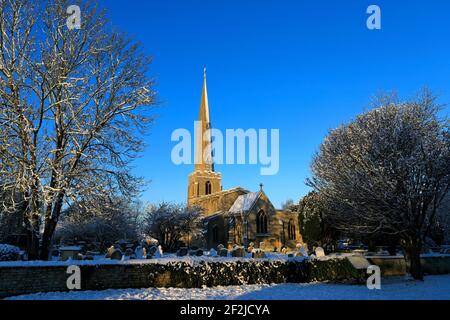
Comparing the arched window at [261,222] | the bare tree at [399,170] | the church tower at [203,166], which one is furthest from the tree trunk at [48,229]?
the church tower at [203,166]

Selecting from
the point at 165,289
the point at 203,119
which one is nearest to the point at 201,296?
the point at 165,289

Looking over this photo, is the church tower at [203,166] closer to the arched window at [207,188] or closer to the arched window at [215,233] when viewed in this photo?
the arched window at [207,188]

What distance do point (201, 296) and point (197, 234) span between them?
3573cm

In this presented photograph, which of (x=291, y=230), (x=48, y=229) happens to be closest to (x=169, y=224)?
(x=291, y=230)

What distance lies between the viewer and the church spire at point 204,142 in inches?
2749

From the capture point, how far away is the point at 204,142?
230 feet

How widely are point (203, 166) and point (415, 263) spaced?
57.0 metres

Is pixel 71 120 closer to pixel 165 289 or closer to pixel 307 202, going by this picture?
pixel 165 289

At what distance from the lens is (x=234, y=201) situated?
2359 inches

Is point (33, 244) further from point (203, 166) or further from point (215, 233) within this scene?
point (203, 166)

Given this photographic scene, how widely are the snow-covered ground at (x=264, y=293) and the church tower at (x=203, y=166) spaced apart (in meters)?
55.4

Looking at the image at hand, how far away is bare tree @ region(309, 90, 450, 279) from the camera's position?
51.4ft

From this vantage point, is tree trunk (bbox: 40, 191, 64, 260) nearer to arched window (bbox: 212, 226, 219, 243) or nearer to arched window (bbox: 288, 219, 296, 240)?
arched window (bbox: 212, 226, 219, 243)

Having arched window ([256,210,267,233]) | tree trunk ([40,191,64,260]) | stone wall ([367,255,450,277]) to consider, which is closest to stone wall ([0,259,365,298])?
stone wall ([367,255,450,277])
